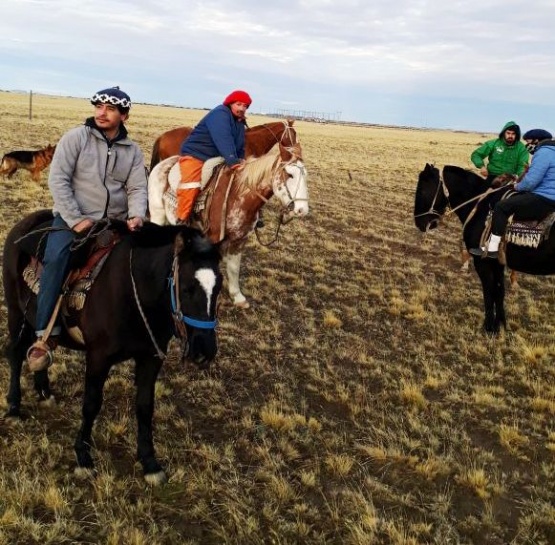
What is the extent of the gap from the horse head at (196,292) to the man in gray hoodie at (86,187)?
2.27 ft

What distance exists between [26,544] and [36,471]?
0.67 metres

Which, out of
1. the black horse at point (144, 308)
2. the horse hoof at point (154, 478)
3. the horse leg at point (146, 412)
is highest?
the black horse at point (144, 308)

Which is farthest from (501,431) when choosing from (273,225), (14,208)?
(14,208)

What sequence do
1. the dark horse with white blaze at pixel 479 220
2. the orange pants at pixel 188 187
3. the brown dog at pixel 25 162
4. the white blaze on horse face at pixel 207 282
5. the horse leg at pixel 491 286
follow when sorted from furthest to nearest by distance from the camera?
the brown dog at pixel 25 162 → the horse leg at pixel 491 286 → the orange pants at pixel 188 187 → the dark horse with white blaze at pixel 479 220 → the white blaze on horse face at pixel 207 282

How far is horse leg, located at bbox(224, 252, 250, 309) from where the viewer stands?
7441 millimetres

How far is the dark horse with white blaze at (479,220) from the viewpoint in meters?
6.75

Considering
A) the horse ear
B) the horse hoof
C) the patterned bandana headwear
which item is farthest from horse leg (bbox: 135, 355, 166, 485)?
the patterned bandana headwear

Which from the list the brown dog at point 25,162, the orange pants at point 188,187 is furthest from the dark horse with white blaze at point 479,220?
the brown dog at point 25,162

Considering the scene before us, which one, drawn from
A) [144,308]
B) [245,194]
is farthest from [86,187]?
[245,194]

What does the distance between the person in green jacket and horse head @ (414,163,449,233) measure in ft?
2.76

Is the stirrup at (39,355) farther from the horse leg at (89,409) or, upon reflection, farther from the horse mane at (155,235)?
the horse mane at (155,235)

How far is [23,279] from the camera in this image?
395cm

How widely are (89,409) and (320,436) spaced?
210 cm

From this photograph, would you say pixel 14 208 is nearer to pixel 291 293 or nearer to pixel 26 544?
pixel 291 293
